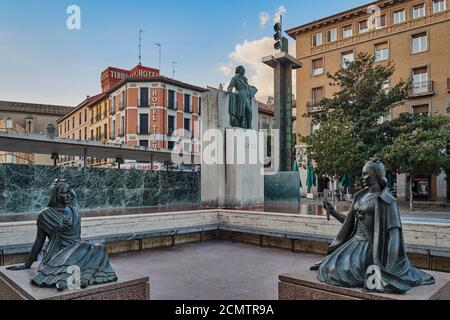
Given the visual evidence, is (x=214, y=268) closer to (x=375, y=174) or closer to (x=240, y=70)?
(x=375, y=174)

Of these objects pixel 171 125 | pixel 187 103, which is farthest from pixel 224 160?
pixel 187 103

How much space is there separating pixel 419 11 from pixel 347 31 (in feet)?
20.3

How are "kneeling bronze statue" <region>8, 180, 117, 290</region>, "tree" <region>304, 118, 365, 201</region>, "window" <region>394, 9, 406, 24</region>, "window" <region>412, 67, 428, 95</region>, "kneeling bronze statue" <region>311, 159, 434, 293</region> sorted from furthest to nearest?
1. "window" <region>394, 9, 406, 24</region>
2. "window" <region>412, 67, 428, 95</region>
3. "tree" <region>304, 118, 365, 201</region>
4. "kneeling bronze statue" <region>8, 180, 117, 290</region>
5. "kneeling bronze statue" <region>311, 159, 434, 293</region>

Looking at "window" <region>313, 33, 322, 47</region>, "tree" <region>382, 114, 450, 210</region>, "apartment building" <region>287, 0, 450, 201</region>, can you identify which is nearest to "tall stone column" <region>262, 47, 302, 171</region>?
"tree" <region>382, 114, 450, 210</region>

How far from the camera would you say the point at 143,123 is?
140 feet

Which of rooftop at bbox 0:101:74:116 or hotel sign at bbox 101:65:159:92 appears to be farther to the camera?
rooftop at bbox 0:101:74:116

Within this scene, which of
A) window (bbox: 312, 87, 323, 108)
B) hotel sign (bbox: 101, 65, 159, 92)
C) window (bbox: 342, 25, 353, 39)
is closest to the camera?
window (bbox: 342, 25, 353, 39)

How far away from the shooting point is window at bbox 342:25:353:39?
35.8m

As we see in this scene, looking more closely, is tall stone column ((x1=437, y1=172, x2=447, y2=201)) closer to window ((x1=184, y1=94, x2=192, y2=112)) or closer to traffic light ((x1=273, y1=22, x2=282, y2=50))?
traffic light ((x1=273, y1=22, x2=282, y2=50))

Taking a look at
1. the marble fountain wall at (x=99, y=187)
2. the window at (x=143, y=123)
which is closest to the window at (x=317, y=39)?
the window at (x=143, y=123)

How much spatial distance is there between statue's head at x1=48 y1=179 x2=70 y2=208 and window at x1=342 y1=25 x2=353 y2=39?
35.6m

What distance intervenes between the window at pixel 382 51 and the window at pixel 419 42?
2.17 metres
